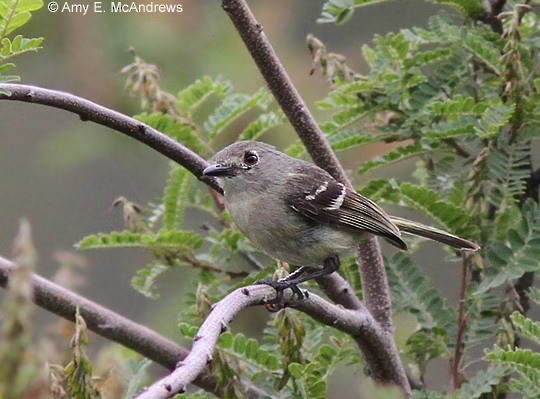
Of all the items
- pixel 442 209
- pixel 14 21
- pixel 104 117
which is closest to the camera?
pixel 14 21

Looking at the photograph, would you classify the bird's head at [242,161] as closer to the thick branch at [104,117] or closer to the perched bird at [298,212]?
the perched bird at [298,212]

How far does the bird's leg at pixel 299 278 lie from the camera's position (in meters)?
2.42

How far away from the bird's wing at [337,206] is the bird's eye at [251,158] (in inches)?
7.1

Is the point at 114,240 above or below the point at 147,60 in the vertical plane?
below

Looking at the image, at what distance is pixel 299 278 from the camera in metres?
2.87

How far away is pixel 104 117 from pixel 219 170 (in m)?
0.64

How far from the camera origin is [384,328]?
115 inches

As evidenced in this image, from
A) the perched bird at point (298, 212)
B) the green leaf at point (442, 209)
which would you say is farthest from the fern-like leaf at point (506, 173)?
the perched bird at point (298, 212)

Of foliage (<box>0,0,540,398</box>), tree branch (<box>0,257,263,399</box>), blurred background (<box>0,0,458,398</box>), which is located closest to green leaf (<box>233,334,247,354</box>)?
foliage (<box>0,0,540,398</box>)

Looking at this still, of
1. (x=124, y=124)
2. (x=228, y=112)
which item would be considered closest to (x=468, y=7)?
(x=228, y=112)

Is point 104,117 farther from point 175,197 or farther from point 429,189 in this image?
point 429,189

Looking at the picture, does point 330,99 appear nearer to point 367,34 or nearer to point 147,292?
point 147,292

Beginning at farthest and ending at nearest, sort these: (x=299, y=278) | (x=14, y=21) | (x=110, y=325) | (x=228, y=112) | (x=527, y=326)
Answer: (x=228, y=112) → (x=299, y=278) → (x=110, y=325) → (x=527, y=326) → (x=14, y=21)

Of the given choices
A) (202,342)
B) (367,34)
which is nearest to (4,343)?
(202,342)
